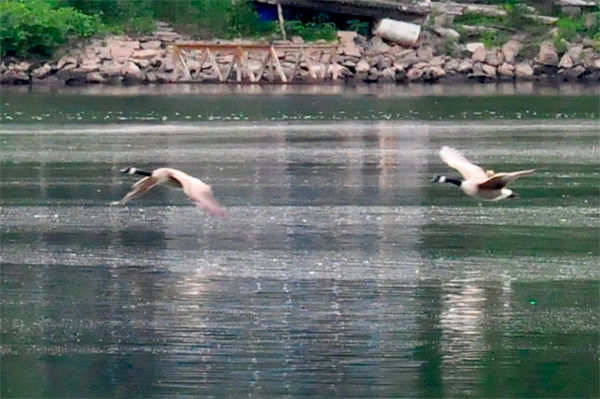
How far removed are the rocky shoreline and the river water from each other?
21.2 meters

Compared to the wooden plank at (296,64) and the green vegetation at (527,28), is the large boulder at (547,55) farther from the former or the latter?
the wooden plank at (296,64)

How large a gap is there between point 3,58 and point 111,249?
123 ft

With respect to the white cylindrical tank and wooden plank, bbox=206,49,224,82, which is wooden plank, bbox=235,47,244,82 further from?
the white cylindrical tank

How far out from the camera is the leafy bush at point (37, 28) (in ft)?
172

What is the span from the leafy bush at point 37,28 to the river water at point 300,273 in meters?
22.2

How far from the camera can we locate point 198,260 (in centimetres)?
1614

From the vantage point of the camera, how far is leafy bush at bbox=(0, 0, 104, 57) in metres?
52.4

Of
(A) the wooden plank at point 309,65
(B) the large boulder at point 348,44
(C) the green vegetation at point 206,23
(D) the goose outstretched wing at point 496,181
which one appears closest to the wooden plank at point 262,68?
(A) the wooden plank at point 309,65

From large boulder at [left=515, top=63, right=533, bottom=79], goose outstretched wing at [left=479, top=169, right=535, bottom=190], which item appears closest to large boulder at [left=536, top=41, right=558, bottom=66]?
large boulder at [left=515, top=63, right=533, bottom=79]

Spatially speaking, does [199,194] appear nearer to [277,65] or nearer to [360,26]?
[277,65]

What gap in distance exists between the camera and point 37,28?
2067 inches

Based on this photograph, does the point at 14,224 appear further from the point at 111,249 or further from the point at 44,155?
the point at 44,155

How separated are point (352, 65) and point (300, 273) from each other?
37585 mm

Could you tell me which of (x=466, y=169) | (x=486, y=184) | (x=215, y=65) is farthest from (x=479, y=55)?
(x=486, y=184)
